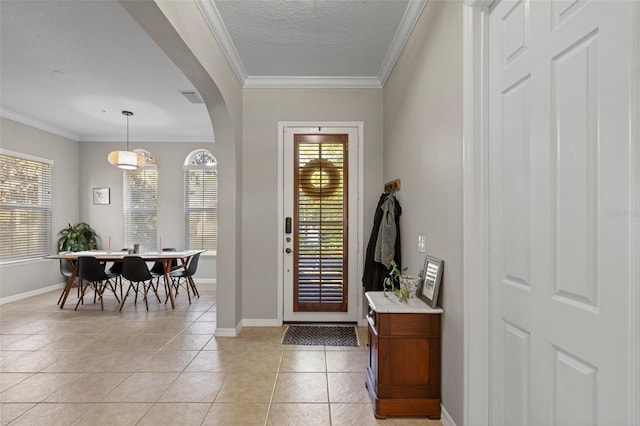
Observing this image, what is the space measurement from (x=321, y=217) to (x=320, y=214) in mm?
38

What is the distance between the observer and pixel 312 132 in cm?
403

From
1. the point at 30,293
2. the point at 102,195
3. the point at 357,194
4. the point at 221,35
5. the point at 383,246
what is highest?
the point at 221,35

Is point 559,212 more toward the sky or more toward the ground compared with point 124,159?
more toward the ground

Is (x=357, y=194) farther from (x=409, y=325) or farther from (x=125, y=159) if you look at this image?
(x=125, y=159)

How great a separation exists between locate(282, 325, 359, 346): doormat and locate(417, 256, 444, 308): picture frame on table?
1.35m

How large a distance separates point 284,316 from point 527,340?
Result: 9.85ft

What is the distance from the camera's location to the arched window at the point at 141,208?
6.88 metres

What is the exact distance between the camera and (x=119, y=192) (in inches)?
271

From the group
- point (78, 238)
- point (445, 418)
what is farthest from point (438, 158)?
point (78, 238)

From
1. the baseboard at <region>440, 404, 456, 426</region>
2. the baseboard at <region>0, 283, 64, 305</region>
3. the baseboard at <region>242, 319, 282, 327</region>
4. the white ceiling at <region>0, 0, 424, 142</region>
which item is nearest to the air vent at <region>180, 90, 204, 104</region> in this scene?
the white ceiling at <region>0, 0, 424, 142</region>

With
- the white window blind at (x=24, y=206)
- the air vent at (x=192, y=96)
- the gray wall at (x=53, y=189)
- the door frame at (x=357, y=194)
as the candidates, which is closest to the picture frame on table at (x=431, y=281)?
the door frame at (x=357, y=194)

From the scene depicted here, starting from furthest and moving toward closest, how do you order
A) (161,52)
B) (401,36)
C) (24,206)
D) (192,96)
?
(24,206)
(192,96)
(161,52)
(401,36)

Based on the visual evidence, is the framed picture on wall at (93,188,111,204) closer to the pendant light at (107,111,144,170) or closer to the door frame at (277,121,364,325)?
the pendant light at (107,111,144,170)

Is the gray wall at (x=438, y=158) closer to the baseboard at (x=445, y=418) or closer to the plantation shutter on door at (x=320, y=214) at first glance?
the baseboard at (x=445, y=418)
